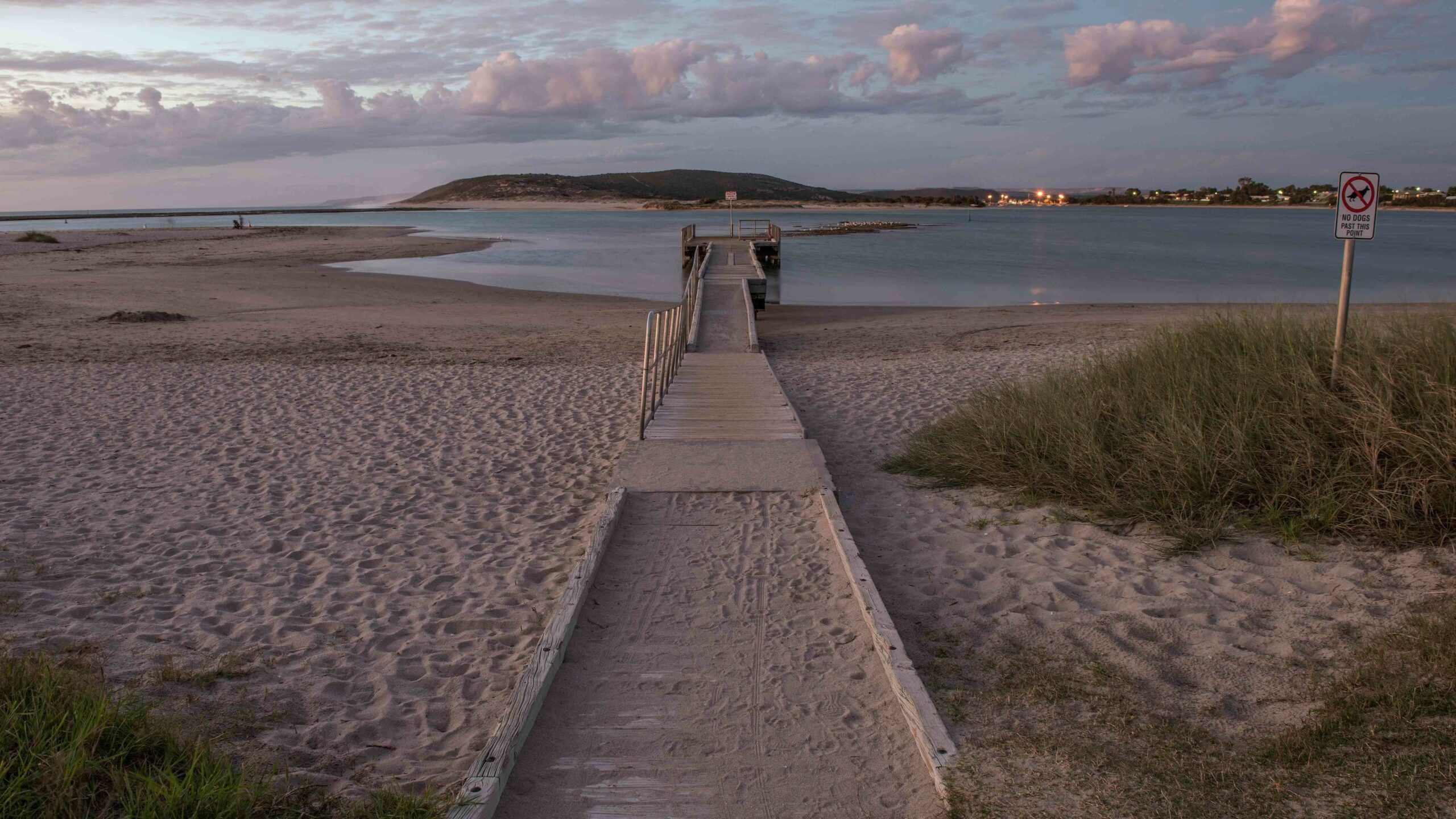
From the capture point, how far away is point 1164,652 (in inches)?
152

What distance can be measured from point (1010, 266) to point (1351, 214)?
33.8 m

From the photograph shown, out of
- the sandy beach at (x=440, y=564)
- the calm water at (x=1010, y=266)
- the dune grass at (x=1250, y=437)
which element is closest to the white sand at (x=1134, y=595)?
the sandy beach at (x=440, y=564)

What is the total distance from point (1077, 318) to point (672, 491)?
1608 cm

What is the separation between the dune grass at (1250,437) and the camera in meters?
4.73

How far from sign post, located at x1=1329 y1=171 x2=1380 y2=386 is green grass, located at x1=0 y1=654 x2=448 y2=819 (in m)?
5.47

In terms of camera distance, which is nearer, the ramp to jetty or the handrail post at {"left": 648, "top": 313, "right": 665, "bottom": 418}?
the ramp to jetty

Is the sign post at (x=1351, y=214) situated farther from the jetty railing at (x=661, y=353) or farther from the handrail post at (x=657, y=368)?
the handrail post at (x=657, y=368)

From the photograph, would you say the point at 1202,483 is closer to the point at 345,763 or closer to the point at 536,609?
the point at 536,609

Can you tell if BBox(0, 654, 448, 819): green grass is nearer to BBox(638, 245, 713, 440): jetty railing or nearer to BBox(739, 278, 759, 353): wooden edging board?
BBox(638, 245, 713, 440): jetty railing

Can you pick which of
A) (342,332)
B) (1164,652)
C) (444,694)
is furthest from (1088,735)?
(342,332)

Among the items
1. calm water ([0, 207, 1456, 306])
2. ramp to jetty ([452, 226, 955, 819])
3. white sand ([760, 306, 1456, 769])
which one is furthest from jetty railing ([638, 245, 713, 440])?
calm water ([0, 207, 1456, 306])

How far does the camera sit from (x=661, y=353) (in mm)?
8945

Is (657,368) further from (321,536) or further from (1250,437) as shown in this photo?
(1250,437)

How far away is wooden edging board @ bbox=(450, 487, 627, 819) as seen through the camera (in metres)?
2.73
